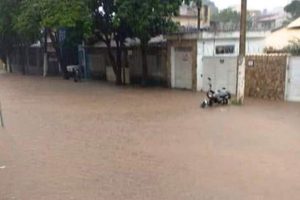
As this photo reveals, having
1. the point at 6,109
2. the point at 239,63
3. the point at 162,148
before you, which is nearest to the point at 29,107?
the point at 6,109

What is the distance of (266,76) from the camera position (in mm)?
20328

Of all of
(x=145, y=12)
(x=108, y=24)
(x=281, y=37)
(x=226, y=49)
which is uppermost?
(x=145, y=12)

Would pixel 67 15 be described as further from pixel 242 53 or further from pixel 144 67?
pixel 242 53

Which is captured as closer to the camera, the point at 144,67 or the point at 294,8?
the point at 144,67

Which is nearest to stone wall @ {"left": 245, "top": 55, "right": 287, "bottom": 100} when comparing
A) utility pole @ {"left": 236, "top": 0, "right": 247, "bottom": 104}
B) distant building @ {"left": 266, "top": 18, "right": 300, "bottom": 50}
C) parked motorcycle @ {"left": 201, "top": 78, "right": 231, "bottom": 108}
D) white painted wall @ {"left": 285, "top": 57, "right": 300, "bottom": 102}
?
white painted wall @ {"left": 285, "top": 57, "right": 300, "bottom": 102}

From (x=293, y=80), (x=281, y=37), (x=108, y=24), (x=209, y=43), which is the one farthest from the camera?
(x=108, y=24)

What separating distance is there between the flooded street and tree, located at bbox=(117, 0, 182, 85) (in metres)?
6.81

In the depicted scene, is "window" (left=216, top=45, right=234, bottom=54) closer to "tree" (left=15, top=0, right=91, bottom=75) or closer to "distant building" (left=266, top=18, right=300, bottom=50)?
"distant building" (left=266, top=18, right=300, bottom=50)

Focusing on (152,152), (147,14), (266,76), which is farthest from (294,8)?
(152,152)

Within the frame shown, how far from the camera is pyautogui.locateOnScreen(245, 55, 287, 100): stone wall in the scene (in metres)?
19.7

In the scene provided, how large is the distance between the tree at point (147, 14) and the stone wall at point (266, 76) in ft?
18.5

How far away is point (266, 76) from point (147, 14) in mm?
7337

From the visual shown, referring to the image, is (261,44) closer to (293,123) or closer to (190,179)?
(293,123)

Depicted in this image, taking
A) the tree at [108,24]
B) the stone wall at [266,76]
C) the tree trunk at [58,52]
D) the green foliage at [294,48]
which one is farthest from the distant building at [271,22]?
the tree trunk at [58,52]
